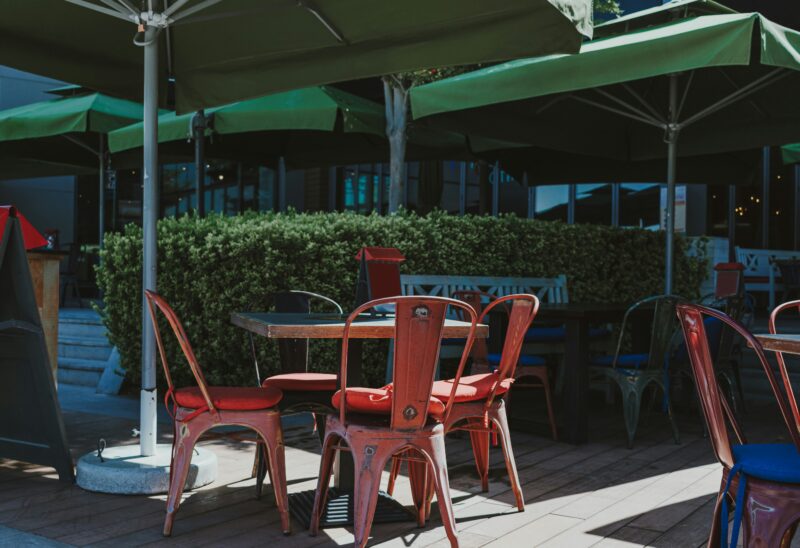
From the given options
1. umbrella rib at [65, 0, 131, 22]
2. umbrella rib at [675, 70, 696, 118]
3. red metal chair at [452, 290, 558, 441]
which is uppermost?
umbrella rib at [675, 70, 696, 118]

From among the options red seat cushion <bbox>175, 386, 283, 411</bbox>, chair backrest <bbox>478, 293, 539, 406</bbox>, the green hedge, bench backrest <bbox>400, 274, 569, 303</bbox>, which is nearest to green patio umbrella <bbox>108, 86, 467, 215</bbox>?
the green hedge

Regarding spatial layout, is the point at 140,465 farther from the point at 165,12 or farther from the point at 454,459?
the point at 165,12

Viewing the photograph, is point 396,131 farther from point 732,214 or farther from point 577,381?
point 732,214

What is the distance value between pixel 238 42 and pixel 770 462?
3.63 meters

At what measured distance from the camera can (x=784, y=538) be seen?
82.1 inches

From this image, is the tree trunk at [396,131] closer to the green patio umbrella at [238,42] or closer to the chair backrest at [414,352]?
the green patio umbrella at [238,42]

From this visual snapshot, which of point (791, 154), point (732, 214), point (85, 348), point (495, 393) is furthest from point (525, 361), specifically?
point (732, 214)

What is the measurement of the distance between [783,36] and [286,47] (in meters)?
2.71

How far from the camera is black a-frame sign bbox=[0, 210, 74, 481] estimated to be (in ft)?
12.9

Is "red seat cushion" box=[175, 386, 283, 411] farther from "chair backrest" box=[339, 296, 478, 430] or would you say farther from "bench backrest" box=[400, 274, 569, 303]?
"bench backrest" box=[400, 274, 569, 303]

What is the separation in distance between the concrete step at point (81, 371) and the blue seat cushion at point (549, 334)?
3.95m

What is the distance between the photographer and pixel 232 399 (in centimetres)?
328

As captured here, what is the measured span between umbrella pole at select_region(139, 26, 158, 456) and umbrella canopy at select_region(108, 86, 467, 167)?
266cm

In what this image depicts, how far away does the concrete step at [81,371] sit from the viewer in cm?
760
